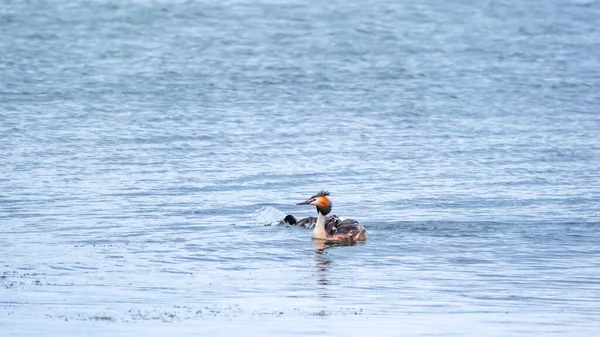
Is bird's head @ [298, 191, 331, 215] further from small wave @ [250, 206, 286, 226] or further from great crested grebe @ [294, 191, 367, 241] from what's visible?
small wave @ [250, 206, 286, 226]

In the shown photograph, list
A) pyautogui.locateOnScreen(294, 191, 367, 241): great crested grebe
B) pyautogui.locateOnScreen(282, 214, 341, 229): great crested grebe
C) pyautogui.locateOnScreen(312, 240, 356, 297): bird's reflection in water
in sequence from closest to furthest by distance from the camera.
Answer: pyautogui.locateOnScreen(312, 240, 356, 297): bird's reflection in water < pyautogui.locateOnScreen(294, 191, 367, 241): great crested grebe < pyautogui.locateOnScreen(282, 214, 341, 229): great crested grebe

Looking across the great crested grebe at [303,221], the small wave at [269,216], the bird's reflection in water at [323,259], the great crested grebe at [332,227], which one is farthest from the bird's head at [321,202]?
the bird's reflection in water at [323,259]

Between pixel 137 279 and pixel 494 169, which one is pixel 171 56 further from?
pixel 137 279

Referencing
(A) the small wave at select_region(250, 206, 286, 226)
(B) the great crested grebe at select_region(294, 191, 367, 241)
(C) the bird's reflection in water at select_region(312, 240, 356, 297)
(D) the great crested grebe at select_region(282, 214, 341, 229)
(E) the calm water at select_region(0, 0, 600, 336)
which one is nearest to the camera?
(E) the calm water at select_region(0, 0, 600, 336)

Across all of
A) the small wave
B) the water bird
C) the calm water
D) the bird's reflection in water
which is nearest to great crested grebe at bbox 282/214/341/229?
the water bird

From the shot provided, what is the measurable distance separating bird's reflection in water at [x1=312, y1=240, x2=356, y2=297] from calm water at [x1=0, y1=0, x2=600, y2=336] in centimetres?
8

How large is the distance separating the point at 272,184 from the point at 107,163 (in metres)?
3.80

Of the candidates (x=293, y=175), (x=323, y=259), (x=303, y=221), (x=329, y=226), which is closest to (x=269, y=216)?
(x=303, y=221)

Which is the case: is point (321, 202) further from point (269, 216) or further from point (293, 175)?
point (293, 175)

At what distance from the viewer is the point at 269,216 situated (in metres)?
23.2

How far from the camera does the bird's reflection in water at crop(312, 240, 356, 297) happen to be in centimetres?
1756

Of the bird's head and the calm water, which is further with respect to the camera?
the bird's head

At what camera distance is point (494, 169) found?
29.4m

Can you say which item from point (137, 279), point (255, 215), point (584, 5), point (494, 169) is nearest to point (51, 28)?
point (584, 5)
